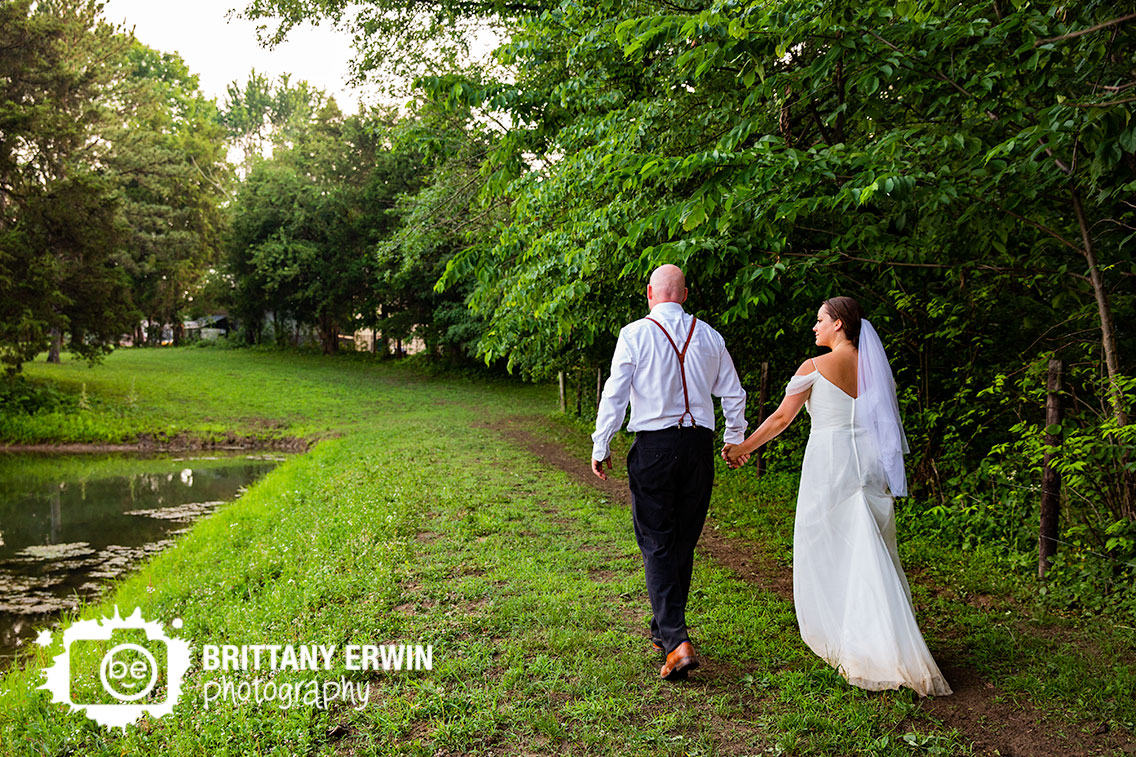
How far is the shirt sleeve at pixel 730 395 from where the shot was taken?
4.31m

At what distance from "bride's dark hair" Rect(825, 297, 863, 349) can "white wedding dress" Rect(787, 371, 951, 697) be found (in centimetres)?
29

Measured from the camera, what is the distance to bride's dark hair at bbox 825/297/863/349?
4262 mm

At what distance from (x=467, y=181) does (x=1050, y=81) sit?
14079mm

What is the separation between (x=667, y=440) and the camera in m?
4.08

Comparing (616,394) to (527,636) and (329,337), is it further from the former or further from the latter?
(329,337)

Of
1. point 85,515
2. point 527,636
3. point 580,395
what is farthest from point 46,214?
point 527,636

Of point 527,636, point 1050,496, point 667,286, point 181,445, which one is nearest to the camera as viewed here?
point 667,286

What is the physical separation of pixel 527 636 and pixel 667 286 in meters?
2.29

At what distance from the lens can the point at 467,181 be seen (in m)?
17.3

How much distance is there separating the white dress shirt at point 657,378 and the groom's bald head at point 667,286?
42mm

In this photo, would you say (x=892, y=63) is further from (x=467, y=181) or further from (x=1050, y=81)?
(x=467, y=181)

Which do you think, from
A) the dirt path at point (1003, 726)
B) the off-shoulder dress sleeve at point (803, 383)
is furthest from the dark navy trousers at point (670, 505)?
the dirt path at point (1003, 726)

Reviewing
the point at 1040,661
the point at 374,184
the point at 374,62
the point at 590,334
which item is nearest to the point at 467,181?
the point at 374,62

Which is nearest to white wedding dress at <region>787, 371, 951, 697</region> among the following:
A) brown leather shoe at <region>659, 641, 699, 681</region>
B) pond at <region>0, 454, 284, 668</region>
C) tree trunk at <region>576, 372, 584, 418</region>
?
brown leather shoe at <region>659, 641, 699, 681</region>
